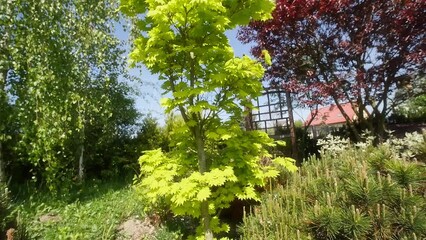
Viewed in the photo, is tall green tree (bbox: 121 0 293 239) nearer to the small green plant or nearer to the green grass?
the green grass

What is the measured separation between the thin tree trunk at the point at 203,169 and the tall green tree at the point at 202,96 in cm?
1

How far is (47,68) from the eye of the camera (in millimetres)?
6148

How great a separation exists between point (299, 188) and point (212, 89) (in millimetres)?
1758

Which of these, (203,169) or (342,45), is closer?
(203,169)

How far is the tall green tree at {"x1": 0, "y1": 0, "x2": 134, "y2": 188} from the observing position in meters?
6.03

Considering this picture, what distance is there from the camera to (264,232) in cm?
342

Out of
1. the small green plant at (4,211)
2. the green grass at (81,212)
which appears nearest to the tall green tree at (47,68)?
the green grass at (81,212)

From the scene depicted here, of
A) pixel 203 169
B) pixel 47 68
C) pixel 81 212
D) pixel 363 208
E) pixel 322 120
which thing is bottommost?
pixel 81 212

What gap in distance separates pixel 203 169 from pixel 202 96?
1059mm

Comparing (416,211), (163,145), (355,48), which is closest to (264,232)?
(416,211)

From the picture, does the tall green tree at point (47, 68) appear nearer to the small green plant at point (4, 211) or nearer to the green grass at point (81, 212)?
the green grass at point (81, 212)

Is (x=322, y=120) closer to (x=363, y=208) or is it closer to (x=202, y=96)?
(x=202, y=96)

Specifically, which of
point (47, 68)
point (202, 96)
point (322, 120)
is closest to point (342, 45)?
point (322, 120)

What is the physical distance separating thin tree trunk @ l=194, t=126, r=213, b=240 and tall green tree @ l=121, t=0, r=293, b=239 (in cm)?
1
